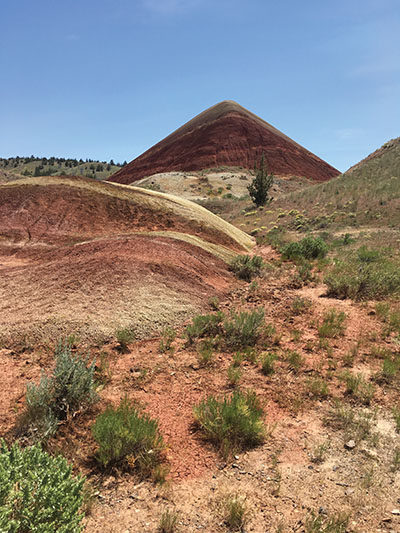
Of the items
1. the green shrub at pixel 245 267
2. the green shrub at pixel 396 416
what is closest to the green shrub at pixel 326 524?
the green shrub at pixel 396 416

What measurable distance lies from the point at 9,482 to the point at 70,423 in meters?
1.59

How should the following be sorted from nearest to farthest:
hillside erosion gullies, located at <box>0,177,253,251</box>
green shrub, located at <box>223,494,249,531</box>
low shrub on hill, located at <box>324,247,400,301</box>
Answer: green shrub, located at <box>223,494,249,531</box> → low shrub on hill, located at <box>324,247,400,301</box> → hillside erosion gullies, located at <box>0,177,253,251</box>

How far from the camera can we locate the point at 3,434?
339 centimetres

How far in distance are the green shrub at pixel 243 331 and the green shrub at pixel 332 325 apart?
1.25 m

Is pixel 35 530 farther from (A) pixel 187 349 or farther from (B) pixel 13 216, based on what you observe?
(B) pixel 13 216

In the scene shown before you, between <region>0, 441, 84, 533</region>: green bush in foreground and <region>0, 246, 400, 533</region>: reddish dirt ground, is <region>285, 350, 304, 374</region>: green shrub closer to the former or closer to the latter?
<region>0, 246, 400, 533</region>: reddish dirt ground

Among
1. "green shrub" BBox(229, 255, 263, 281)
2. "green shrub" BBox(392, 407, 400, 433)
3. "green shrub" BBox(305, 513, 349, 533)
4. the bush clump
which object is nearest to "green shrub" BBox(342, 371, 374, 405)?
"green shrub" BBox(392, 407, 400, 433)

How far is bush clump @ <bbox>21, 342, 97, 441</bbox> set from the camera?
346 centimetres

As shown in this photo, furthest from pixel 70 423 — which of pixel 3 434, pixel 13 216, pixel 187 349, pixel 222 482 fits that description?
pixel 13 216

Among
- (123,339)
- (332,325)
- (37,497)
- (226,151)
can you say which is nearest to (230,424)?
(37,497)

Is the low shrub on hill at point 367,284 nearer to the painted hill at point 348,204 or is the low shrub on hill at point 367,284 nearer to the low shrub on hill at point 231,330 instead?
the low shrub on hill at point 231,330

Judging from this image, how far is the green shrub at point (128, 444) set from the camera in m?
3.08

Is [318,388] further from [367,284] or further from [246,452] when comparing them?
[367,284]

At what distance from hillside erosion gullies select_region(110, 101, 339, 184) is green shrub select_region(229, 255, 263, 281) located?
51.9 meters
